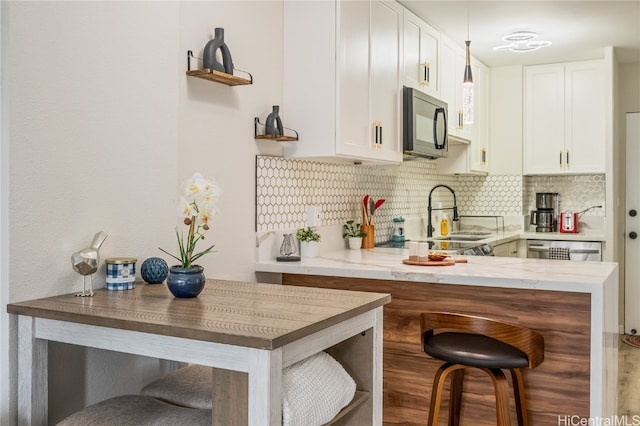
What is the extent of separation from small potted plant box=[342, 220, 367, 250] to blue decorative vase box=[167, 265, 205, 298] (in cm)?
194

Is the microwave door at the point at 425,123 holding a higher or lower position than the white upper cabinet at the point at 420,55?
lower

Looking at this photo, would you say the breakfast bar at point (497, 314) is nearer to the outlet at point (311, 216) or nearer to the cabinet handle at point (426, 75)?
the outlet at point (311, 216)

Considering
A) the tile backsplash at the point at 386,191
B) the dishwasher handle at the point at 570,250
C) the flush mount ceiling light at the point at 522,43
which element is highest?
the flush mount ceiling light at the point at 522,43

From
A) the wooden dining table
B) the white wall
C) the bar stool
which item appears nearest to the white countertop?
the bar stool

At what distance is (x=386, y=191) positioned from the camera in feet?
14.1

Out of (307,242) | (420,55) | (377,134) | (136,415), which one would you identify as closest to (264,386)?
(136,415)

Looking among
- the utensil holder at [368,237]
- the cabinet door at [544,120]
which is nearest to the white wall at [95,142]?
the utensil holder at [368,237]

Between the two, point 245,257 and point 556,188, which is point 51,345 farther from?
point 556,188

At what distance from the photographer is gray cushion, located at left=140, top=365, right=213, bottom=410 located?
171 centimetres

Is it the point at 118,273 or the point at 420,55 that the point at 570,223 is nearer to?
the point at 420,55

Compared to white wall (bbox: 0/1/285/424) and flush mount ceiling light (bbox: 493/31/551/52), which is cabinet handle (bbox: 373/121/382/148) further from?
flush mount ceiling light (bbox: 493/31/551/52)

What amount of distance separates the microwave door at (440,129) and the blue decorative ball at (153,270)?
2.38m

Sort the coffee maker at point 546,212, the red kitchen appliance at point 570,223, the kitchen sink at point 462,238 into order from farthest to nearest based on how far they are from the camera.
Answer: the coffee maker at point 546,212 → the red kitchen appliance at point 570,223 → the kitchen sink at point 462,238

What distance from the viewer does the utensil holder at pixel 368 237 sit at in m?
3.70
